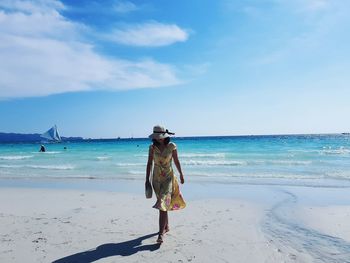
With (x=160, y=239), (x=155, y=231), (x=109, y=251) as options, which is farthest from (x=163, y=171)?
(x=109, y=251)

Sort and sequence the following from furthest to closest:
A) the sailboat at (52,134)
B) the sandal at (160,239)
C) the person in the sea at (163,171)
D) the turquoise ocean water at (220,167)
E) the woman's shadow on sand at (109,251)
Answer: the sailboat at (52,134) → the turquoise ocean water at (220,167) → the person in the sea at (163,171) → the sandal at (160,239) → the woman's shadow on sand at (109,251)

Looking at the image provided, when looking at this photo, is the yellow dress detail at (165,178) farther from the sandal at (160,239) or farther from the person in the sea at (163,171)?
the sandal at (160,239)

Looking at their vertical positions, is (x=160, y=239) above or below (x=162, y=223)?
below

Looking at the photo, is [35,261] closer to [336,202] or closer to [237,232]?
[237,232]

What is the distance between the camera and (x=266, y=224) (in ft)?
20.5

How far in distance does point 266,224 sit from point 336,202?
300cm

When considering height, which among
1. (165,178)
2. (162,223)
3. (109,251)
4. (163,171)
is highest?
(163,171)

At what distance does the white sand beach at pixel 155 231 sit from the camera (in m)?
4.69

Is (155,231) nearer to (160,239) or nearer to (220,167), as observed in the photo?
(160,239)

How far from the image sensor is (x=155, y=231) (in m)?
5.87

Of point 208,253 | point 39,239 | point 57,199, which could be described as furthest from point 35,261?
point 57,199

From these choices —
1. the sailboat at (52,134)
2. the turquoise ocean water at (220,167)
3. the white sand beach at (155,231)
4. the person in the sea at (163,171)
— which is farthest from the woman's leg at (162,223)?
the sailboat at (52,134)

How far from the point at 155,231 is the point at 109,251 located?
117cm

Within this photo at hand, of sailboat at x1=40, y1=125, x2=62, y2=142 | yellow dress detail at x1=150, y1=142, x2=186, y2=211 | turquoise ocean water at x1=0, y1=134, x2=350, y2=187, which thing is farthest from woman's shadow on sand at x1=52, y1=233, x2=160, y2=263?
sailboat at x1=40, y1=125, x2=62, y2=142
